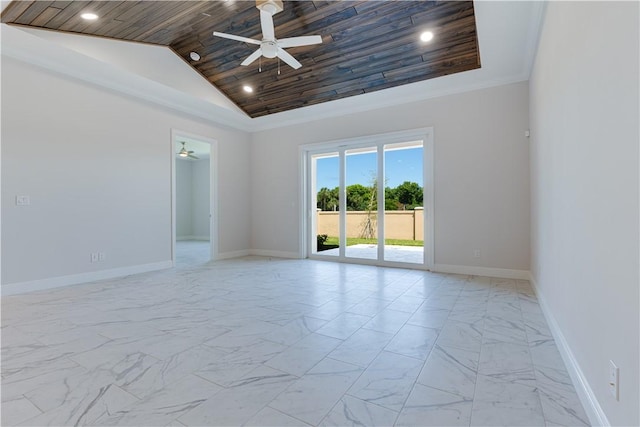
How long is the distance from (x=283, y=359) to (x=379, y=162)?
13.7 ft

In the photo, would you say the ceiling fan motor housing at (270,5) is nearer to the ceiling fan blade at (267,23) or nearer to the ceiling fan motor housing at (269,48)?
the ceiling fan blade at (267,23)

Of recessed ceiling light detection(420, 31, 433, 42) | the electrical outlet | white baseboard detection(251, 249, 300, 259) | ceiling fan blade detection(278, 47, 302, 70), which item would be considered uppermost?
recessed ceiling light detection(420, 31, 433, 42)

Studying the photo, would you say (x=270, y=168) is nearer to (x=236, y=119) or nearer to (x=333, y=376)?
(x=236, y=119)

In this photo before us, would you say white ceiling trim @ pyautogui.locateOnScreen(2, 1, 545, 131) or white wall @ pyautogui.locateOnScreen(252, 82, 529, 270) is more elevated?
white ceiling trim @ pyautogui.locateOnScreen(2, 1, 545, 131)

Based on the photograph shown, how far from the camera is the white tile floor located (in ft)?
4.98

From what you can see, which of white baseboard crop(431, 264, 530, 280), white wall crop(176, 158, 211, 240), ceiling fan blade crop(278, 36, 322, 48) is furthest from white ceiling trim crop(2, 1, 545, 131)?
white wall crop(176, 158, 211, 240)

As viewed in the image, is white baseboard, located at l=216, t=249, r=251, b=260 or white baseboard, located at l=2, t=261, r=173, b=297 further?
white baseboard, located at l=216, t=249, r=251, b=260

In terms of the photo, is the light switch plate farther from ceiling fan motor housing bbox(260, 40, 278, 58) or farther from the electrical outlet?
the electrical outlet

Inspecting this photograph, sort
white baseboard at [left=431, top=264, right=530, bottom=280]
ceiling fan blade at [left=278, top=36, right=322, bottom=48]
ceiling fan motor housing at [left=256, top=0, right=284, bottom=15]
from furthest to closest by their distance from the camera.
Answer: white baseboard at [left=431, top=264, right=530, bottom=280]
ceiling fan blade at [left=278, top=36, right=322, bottom=48]
ceiling fan motor housing at [left=256, top=0, right=284, bottom=15]

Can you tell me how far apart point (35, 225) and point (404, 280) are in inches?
195

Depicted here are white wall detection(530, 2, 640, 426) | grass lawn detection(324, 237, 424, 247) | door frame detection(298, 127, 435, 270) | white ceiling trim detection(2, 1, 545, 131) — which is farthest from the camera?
grass lawn detection(324, 237, 424, 247)

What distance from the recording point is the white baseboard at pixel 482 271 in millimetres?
4309

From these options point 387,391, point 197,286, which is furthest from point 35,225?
point 387,391

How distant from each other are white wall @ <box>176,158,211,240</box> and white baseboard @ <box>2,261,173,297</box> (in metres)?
5.83
